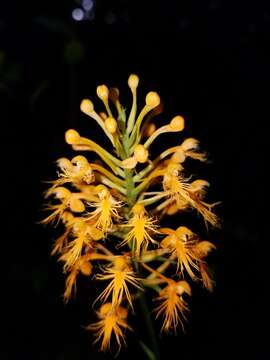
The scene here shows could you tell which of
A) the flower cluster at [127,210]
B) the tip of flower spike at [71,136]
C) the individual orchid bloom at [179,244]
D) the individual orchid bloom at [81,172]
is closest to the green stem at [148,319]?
the flower cluster at [127,210]

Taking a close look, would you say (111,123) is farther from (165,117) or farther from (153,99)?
(165,117)

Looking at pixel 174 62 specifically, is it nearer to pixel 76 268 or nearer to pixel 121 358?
pixel 121 358

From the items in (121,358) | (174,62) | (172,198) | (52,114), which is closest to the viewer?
(172,198)

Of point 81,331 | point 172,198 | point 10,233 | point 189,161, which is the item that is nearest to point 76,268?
point 172,198

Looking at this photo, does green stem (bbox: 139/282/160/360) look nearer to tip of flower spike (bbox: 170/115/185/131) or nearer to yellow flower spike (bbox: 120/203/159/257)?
yellow flower spike (bbox: 120/203/159/257)

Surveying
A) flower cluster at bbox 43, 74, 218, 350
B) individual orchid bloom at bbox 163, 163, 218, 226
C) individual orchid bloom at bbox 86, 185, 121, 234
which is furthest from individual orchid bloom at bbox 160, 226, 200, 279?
individual orchid bloom at bbox 86, 185, 121, 234

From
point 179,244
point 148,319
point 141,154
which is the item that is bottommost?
point 148,319

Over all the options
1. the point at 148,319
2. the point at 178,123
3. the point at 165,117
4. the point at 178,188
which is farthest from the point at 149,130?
the point at 165,117

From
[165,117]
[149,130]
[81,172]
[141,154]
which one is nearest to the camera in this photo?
[141,154]
